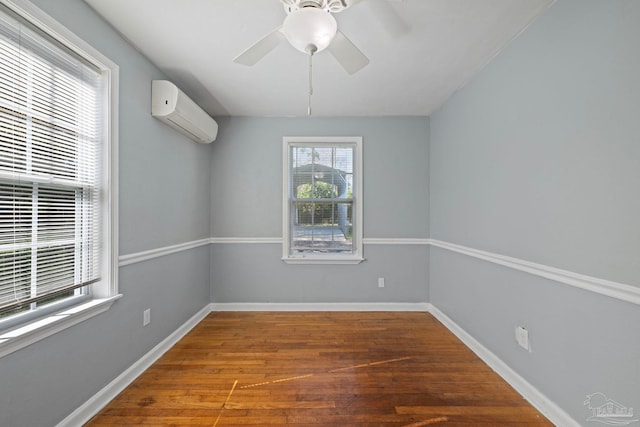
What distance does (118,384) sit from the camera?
1.90 metres

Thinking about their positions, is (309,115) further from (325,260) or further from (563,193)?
(325,260)

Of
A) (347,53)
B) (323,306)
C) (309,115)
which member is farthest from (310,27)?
(323,306)

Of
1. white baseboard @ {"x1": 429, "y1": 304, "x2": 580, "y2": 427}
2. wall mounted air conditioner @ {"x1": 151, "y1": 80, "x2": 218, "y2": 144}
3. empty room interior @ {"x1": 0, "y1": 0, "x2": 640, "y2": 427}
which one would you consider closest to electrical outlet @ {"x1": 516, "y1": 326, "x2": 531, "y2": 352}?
empty room interior @ {"x1": 0, "y1": 0, "x2": 640, "y2": 427}

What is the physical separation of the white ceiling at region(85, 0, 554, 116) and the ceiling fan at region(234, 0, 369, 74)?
0.30 metres

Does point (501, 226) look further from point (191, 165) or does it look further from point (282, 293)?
point (191, 165)

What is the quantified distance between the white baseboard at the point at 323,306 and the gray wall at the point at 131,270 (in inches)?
14.7

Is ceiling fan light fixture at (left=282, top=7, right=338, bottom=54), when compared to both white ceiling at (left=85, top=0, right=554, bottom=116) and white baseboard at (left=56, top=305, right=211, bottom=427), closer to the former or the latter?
white ceiling at (left=85, top=0, right=554, bottom=116)

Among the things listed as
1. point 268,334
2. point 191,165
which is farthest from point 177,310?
point 191,165

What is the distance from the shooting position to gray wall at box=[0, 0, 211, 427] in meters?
1.38

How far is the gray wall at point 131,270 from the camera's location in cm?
138

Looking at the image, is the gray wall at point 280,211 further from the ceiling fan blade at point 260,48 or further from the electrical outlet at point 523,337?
the ceiling fan blade at point 260,48

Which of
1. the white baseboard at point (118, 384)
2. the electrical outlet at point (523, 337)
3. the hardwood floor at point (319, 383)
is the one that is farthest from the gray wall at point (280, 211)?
the electrical outlet at point (523, 337)

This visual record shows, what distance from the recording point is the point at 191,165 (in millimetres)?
2975

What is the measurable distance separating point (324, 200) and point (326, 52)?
1784 mm
